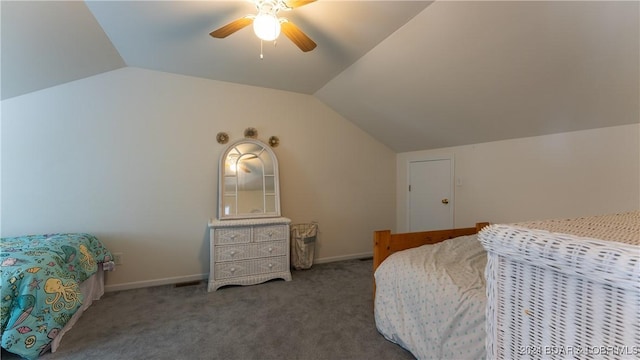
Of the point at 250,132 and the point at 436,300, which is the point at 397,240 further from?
the point at 250,132

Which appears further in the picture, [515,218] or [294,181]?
[294,181]

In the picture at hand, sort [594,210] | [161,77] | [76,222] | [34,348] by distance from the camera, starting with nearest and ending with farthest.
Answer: [34,348] < [594,210] < [76,222] < [161,77]

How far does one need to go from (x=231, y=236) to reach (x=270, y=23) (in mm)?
2227

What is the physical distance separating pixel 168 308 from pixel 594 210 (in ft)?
12.5

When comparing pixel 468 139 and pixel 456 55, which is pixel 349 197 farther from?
pixel 456 55

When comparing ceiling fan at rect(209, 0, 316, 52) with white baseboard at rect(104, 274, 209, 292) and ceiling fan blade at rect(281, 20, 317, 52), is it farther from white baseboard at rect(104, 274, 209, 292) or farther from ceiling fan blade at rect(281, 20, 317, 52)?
white baseboard at rect(104, 274, 209, 292)

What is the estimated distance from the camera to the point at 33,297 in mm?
1701

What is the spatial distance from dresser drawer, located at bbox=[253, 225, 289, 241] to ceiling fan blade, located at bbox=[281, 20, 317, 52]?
6.59ft

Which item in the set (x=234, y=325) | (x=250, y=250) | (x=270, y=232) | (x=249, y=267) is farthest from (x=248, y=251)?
(x=234, y=325)

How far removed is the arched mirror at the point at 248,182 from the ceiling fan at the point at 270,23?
1.70 meters

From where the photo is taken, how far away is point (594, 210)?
7.33 feet

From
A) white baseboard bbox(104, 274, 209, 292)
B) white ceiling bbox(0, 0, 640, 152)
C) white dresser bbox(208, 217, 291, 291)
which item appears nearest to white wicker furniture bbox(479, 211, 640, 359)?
white ceiling bbox(0, 0, 640, 152)

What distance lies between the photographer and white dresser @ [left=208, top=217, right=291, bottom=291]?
2957 mm

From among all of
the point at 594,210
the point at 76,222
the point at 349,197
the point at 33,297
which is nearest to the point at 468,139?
the point at 594,210
